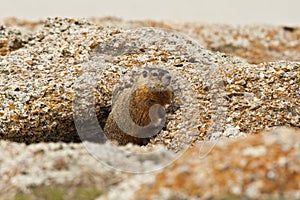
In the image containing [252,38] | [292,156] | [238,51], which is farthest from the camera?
[252,38]

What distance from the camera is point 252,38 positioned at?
2445 centimetres

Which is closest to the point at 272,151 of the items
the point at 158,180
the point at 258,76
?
the point at 158,180

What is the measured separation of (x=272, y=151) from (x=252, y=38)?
17.2 m

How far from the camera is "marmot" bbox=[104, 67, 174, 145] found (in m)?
11.4

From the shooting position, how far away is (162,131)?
11688 millimetres

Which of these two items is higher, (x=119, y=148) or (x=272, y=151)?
(x=272, y=151)

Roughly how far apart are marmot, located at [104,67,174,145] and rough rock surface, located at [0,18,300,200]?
281 mm

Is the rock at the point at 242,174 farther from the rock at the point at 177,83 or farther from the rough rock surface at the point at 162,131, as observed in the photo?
the rock at the point at 177,83

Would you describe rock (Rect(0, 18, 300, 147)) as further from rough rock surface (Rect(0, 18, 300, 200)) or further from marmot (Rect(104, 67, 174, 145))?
marmot (Rect(104, 67, 174, 145))

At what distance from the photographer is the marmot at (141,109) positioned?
37.5ft

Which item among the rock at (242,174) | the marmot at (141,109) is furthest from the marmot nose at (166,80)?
the rock at (242,174)

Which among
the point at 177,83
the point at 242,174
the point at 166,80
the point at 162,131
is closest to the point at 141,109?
the point at 162,131

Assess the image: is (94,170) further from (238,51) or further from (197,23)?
(197,23)

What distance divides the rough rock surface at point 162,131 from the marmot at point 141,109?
0.28m
